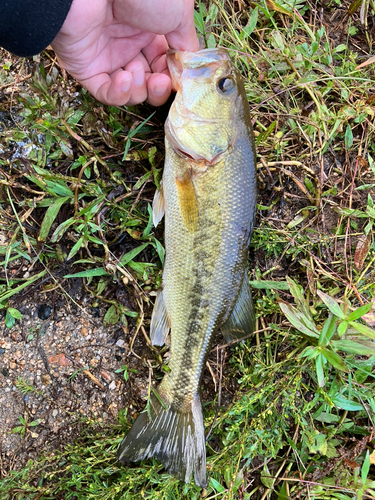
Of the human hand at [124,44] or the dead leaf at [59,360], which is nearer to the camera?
the human hand at [124,44]

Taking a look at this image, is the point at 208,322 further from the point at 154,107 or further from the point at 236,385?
the point at 154,107

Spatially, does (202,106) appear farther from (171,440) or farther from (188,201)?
(171,440)

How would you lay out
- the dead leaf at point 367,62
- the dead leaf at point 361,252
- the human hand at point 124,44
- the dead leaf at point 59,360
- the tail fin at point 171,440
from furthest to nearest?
1. the dead leaf at point 367,62
2. the dead leaf at point 361,252
3. the dead leaf at point 59,360
4. the tail fin at point 171,440
5. the human hand at point 124,44

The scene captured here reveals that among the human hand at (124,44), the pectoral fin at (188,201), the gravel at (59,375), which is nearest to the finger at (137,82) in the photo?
the human hand at (124,44)

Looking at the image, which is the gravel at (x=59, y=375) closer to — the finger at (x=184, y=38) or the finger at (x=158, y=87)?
the finger at (x=158, y=87)

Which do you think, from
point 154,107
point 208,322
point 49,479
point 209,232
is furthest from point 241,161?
point 49,479

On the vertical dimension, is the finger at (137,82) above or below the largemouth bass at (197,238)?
above
